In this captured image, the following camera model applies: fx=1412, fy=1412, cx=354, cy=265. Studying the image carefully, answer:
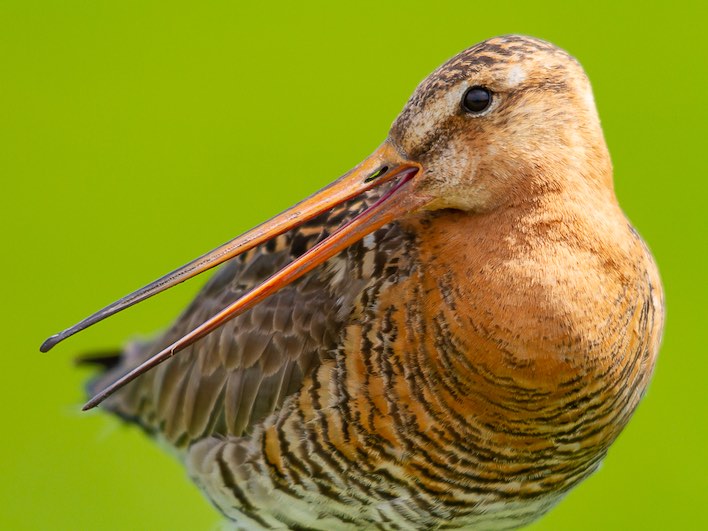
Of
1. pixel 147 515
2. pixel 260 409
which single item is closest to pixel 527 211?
pixel 260 409

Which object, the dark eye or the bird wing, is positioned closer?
the dark eye

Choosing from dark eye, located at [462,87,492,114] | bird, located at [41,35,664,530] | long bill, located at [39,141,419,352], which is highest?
long bill, located at [39,141,419,352]

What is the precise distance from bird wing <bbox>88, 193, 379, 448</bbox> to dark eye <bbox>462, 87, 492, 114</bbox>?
0.58 meters

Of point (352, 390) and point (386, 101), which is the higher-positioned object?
point (386, 101)

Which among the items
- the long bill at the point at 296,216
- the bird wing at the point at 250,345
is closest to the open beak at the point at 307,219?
the long bill at the point at 296,216

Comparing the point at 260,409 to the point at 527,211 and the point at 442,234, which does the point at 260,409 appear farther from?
the point at 527,211

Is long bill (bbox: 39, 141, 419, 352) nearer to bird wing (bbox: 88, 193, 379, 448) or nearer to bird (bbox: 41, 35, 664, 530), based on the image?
bird (bbox: 41, 35, 664, 530)

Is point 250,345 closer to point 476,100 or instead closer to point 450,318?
point 450,318

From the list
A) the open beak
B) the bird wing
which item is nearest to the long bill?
the open beak

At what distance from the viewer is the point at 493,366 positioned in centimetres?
469

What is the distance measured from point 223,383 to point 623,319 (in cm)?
171

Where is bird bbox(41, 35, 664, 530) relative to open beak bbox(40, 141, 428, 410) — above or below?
below

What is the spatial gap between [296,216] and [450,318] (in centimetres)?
62

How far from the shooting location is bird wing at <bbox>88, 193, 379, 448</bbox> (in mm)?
5137
